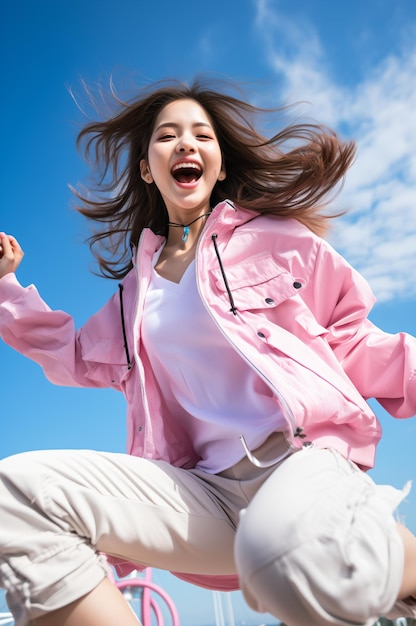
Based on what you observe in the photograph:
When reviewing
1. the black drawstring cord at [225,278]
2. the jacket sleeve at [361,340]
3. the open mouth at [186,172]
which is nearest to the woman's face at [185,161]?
the open mouth at [186,172]

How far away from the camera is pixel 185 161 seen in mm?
3137

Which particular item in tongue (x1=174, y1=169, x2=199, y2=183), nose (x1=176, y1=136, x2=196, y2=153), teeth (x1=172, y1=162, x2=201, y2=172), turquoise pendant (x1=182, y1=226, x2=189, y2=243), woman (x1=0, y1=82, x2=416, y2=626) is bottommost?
woman (x1=0, y1=82, x2=416, y2=626)

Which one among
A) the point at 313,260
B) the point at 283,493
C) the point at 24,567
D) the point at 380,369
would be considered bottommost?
the point at 24,567

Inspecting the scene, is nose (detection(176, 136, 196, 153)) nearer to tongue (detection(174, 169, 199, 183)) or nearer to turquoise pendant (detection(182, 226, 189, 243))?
tongue (detection(174, 169, 199, 183))

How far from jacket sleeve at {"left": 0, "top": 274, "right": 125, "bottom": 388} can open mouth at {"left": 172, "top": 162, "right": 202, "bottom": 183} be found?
0.74 metres

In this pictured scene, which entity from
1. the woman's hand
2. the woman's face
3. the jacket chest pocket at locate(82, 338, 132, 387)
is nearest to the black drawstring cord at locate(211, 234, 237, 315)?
the woman's face

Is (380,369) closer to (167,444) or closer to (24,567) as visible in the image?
(167,444)

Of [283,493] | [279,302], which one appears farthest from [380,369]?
[283,493]

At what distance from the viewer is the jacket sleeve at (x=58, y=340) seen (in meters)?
3.08

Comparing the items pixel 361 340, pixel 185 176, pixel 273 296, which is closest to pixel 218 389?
pixel 273 296

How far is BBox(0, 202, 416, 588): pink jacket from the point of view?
2443 millimetres

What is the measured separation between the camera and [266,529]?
68.2 inches

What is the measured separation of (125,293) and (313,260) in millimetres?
925

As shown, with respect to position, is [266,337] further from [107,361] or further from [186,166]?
[186,166]
